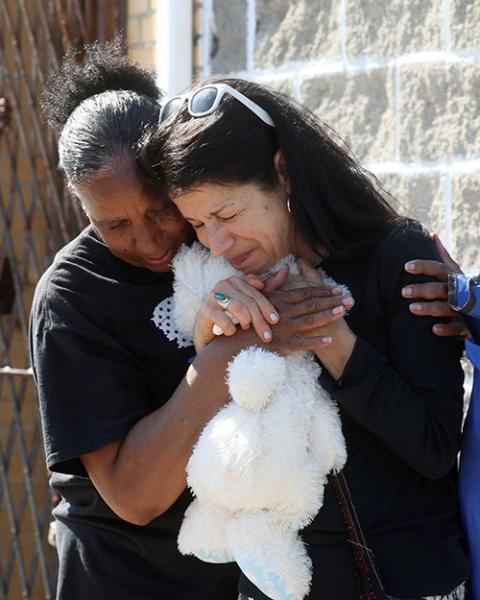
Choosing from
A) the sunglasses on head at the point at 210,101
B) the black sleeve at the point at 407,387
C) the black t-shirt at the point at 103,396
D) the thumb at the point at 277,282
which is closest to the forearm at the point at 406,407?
the black sleeve at the point at 407,387

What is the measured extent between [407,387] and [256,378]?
0.31m

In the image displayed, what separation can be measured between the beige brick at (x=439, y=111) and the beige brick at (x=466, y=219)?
0.09 m

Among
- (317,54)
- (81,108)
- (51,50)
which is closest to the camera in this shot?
(81,108)

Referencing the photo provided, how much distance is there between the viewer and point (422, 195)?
361 cm

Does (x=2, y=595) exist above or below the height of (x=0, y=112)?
below

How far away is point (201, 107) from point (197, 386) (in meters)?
0.61

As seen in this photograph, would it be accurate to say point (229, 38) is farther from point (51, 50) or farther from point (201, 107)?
point (201, 107)

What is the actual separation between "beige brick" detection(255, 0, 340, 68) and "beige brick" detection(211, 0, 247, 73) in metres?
0.08

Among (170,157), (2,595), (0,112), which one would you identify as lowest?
(2,595)

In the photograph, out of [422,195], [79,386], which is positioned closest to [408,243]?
[79,386]

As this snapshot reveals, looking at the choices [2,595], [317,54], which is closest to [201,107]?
[317,54]

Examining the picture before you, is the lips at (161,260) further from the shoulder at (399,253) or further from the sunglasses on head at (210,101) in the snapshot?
the shoulder at (399,253)

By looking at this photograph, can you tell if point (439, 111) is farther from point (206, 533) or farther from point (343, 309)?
point (206, 533)

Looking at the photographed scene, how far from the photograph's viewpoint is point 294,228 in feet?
8.24
